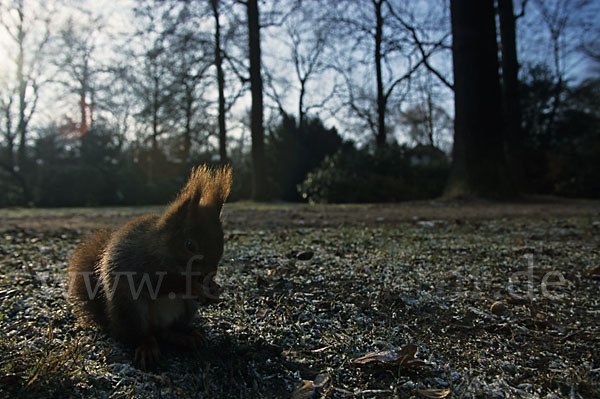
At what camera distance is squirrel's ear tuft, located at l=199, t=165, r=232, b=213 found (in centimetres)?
156

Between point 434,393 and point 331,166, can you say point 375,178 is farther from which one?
point 434,393

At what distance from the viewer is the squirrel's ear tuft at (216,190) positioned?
1563 millimetres

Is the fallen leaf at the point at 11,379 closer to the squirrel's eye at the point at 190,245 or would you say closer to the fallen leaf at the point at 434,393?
the squirrel's eye at the point at 190,245

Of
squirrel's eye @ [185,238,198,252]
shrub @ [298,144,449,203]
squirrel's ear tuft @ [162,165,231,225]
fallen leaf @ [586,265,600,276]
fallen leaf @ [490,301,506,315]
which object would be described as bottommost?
fallen leaf @ [490,301,506,315]

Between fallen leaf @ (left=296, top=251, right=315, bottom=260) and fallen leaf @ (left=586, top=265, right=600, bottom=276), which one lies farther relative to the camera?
fallen leaf @ (left=296, top=251, right=315, bottom=260)

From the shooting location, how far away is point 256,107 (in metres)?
12.9

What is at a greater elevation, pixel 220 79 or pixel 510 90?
pixel 220 79

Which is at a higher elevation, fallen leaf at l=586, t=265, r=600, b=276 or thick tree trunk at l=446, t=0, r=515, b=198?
thick tree trunk at l=446, t=0, r=515, b=198

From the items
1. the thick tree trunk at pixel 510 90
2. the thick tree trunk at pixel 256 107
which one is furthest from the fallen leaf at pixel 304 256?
the thick tree trunk at pixel 510 90

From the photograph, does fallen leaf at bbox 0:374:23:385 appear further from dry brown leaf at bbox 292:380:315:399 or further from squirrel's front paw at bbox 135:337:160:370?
dry brown leaf at bbox 292:380:315:399

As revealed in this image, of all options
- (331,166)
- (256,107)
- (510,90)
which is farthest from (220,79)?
(510,90)

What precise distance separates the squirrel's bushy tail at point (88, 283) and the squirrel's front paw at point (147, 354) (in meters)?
0.26

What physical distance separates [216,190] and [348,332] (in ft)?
2.36

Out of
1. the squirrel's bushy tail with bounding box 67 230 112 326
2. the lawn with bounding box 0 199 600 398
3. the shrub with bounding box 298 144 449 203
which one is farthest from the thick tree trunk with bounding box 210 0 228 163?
the squirrel's bushy tail with bounding box 67 230 112 326
